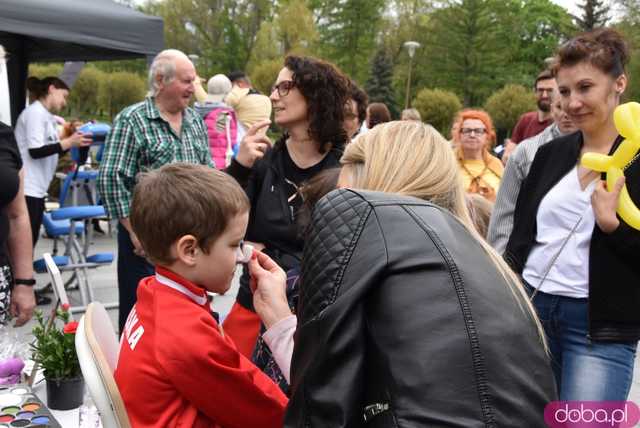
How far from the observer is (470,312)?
3.28 feet

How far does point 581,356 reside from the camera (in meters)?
2.33

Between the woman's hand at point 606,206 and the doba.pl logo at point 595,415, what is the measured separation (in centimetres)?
57

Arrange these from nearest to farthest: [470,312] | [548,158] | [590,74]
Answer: [470,312], [590,74], [548,158]

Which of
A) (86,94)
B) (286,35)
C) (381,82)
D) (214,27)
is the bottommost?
(86,94)

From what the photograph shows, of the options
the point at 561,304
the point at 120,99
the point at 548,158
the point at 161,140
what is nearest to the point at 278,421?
the point at 561,304

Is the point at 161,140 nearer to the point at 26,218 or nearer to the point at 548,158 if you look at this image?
the point at 26,218

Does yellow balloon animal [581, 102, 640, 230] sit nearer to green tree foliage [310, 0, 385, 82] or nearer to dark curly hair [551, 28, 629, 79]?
dark curly hair [551, 28, 629, 79]

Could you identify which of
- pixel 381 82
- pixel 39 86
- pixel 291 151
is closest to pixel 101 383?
pixel 291 151

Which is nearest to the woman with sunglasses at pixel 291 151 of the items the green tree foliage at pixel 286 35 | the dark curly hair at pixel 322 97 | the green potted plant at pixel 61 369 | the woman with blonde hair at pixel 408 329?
the dark curly hair at pixel 322 97

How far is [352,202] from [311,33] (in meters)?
42.3

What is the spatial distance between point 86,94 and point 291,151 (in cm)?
3538

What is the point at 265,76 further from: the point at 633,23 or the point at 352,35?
the point at 633,23

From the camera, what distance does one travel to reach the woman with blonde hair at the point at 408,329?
3.17ft

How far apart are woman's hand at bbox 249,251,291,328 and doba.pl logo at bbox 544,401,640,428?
26.9 inches
